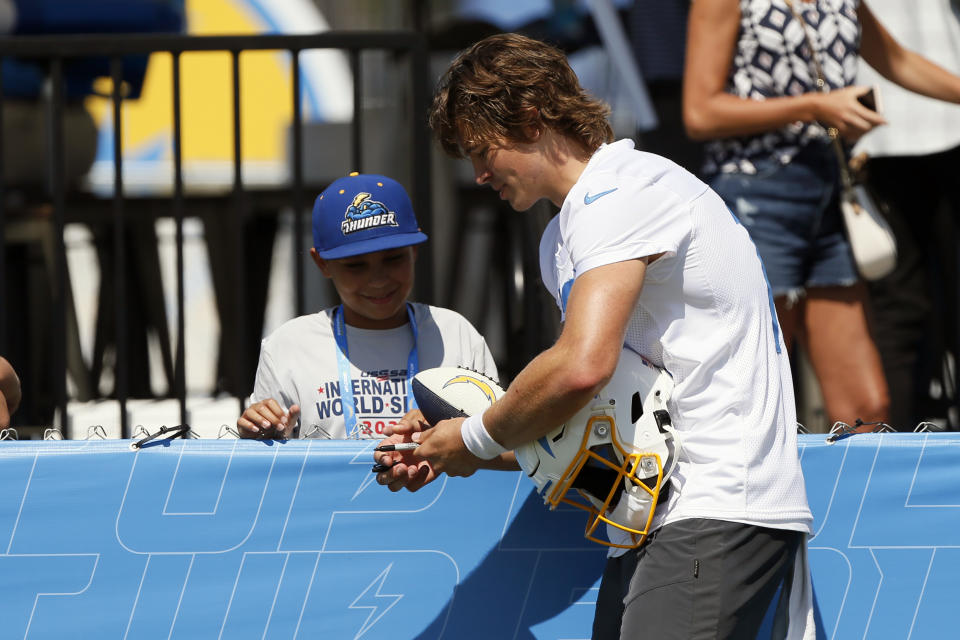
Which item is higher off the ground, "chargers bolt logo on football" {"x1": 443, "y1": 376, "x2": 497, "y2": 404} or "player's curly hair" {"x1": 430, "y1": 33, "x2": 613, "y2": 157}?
"player's curly hair" {"x1": 430, "y1": 33, "x2": 613, "y2": 157}

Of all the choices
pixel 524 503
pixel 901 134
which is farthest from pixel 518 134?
pixel 901 134

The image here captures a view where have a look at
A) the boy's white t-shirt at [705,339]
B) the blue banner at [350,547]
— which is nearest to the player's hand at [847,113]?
the blue banner at [350,547]

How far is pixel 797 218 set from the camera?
3941 mm

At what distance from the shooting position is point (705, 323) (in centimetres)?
233

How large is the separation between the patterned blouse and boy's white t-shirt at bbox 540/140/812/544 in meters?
1.69

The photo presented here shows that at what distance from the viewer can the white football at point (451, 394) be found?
8.75 feet

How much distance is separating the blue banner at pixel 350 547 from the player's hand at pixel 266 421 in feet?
0.19

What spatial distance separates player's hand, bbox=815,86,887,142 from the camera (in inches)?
149

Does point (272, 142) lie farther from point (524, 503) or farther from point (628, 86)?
point (524, 503)

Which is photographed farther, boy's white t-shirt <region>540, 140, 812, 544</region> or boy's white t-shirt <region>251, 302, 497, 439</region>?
boy's white t-shirt <region>251, 302, 497, 439</region>

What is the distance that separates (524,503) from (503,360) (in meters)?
3.49

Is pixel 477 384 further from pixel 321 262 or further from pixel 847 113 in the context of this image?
pixel 847 113

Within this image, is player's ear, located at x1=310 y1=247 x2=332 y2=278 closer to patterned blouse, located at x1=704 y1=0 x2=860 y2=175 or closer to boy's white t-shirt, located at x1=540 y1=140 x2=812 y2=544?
boy's white t-shirt, located at x1=540 y1=140 x2=812 y2=544

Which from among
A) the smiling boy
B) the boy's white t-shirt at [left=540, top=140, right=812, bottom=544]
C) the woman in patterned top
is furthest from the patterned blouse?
the boy's white t-shirt at [left=540, top=140, right=812, bottom=544]
